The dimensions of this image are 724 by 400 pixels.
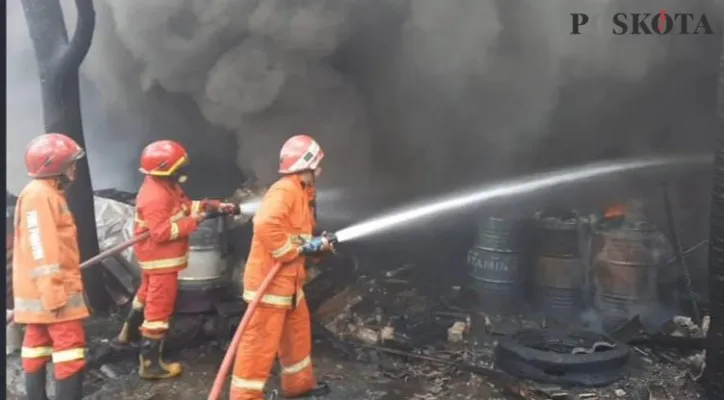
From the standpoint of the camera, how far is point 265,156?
456cm

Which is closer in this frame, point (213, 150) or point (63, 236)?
point (63, 236)

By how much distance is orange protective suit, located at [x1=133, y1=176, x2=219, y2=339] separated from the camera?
4.24 metres

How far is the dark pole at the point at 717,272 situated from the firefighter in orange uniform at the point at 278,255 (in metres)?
2.39

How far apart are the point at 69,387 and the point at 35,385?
0.20m

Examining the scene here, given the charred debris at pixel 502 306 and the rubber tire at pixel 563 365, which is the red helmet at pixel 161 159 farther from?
the rubber tire at pixel 563 365

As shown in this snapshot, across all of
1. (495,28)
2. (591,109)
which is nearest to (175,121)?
(495,28)

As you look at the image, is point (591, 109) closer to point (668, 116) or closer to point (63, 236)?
point (668, 116)

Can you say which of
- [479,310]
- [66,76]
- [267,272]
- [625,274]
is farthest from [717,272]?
[66,76]

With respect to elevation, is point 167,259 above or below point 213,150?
below

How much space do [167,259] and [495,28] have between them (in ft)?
8.66

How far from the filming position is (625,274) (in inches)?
196

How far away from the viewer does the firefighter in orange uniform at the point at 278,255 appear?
3893 mm

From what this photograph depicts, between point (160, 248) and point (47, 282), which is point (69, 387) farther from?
point (160, 248)

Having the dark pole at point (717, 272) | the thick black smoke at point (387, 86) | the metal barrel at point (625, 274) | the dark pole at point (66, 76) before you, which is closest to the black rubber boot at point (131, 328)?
the dark pole at point (66, 76)
